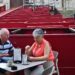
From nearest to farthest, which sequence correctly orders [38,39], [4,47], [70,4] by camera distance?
[38,39], [4,47], [70,4]

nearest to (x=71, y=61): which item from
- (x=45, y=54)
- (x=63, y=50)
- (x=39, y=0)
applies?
(x=63, y=50)

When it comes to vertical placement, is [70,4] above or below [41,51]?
above

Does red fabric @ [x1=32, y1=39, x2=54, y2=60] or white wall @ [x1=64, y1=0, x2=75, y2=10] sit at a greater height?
white wall @ [x1=64, y1=0, x2=75, y2=10]

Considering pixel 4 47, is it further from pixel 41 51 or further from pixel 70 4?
pixel 70 4

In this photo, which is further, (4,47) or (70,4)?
(70,4)

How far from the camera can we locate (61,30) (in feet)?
32.0

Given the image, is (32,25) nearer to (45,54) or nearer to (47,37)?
(47,37)

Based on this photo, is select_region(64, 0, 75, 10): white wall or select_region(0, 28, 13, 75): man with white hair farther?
select_region(64, 0, 75, 10): white wall

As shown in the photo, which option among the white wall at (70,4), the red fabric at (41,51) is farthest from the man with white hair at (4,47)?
the white wall at (70,4)

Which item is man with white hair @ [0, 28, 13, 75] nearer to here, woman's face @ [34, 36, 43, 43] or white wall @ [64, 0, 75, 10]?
woman's face @ [34, 36, 43, 43]

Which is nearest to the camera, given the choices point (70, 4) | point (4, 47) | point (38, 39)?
point (38, 39)

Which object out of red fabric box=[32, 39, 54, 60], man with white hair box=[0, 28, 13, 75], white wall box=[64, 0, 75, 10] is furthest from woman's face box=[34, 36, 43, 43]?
white wall box=[64, 0, 75, 10]

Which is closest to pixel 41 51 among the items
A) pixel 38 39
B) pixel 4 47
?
pixel 38 39

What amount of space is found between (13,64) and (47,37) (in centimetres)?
203
